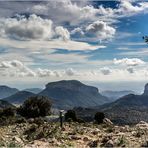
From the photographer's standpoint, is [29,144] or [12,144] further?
[29,144]

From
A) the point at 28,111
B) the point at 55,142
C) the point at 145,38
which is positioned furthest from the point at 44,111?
the point at 55,142

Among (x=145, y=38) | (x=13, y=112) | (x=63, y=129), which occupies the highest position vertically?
(x=145, y=38)

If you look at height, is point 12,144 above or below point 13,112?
above

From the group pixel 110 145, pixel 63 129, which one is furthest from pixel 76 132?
pixel 110 145

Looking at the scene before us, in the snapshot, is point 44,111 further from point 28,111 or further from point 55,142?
point 55,142

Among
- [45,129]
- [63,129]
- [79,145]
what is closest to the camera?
[79,145]

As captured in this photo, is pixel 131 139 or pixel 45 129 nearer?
pixel 131 139

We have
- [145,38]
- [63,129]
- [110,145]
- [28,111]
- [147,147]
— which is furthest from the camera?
[28,111]

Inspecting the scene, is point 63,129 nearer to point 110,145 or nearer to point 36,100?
point 110,145

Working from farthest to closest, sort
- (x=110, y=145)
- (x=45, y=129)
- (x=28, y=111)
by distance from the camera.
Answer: (x=28, y=111) < (x=45, y=129) < (x=110, y=145)
